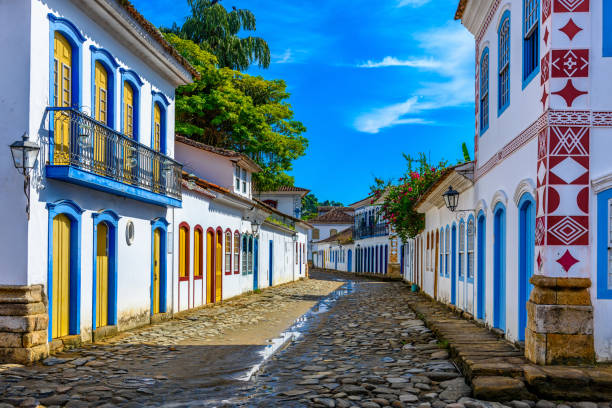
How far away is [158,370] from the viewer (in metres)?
8.43

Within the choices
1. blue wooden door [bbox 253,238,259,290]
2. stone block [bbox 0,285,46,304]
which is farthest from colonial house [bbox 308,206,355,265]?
stone block [bbox 0,285,46,304]

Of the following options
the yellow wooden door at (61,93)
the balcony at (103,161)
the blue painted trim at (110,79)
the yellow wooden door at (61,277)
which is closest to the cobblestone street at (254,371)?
the yellow wooden door at (61,277)

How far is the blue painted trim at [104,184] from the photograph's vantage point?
8.99 m

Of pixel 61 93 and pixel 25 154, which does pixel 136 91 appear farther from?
pixel 25 154

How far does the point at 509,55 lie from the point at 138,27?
666cm

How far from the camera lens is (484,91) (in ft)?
40.0

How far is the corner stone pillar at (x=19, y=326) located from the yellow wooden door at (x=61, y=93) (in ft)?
6.51

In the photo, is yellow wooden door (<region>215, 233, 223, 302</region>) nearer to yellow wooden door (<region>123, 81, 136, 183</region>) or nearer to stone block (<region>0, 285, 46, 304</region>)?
yellow wooden door (<region>123, 81, 136, 183</region>)

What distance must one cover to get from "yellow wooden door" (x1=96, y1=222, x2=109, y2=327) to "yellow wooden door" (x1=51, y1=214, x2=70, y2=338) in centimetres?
110

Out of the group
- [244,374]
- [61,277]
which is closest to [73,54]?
[61,277]

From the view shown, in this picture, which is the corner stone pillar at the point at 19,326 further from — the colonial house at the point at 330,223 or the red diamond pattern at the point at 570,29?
the colonial house at the point at 330,223

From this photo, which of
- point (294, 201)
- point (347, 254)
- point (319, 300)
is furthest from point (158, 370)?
point (347, 254)

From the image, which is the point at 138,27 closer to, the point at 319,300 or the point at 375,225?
the point at 319,300

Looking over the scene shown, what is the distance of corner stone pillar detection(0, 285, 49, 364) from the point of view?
27.6ft
